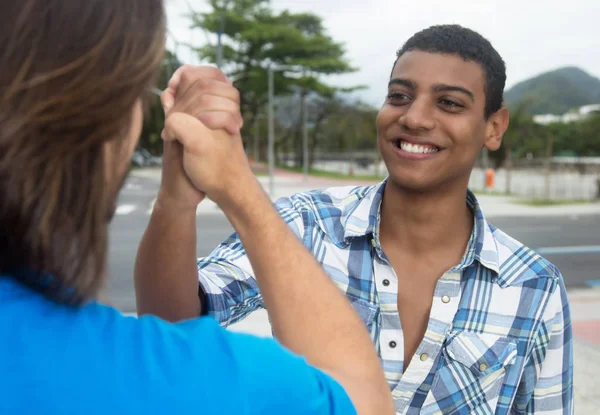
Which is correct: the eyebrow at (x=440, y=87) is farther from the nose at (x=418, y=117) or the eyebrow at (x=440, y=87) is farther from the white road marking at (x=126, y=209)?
the white road marking at (x=126, y=209)

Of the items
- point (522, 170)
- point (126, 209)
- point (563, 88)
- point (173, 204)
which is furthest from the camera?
point (563, 88)

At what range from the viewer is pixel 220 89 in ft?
3.51

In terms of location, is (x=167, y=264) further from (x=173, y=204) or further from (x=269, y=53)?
(x=269, y=53)

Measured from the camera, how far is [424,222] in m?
1.90

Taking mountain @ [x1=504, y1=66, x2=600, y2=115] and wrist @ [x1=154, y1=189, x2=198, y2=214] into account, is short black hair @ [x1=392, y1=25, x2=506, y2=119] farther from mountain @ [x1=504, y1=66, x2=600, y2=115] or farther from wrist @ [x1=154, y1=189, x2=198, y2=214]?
mountain @ [x1=504, y1=66, x2=600, y2=115]

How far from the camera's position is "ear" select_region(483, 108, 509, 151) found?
205cm

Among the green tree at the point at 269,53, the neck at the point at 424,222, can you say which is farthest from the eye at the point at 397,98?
the green tree at the point at 269,53

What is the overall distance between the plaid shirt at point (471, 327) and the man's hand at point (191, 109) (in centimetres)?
39

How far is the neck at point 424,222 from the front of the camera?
74.5 inches

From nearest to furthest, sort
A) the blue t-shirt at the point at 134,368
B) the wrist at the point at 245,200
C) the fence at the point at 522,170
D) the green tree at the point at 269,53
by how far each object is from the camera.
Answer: the blue t-shirt at the point at 134,368 < the wrist at the point at 245,200 < the fence at the point at 522,170 < the green tree at the point at 269,53

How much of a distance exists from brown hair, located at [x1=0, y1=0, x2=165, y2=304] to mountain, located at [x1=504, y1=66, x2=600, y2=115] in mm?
136159

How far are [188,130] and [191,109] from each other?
0.08 m

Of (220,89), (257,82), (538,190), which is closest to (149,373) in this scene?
(220,89)

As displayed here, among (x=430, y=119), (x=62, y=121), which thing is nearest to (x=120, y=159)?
(x=62, y=121)
